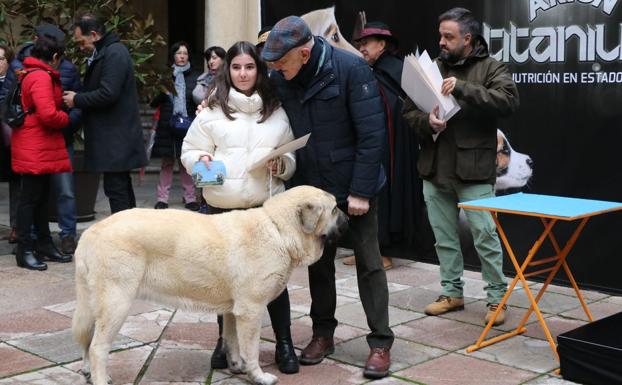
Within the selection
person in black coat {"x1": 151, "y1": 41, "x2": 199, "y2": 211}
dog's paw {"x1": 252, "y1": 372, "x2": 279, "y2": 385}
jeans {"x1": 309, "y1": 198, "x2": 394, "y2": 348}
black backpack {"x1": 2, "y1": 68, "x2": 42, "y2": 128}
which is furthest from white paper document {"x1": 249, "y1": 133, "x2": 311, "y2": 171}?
person in black coat {"x1": 151, "y1": 41, "x2": 199, "y2": 211}

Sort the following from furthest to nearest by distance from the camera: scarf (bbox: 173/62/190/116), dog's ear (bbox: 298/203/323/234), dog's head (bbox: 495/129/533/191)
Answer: scarf (bbox: 173/62/190/116) < dog's head (bbox: 495/129/533/191) < dog's ear (bbox: 298/203/323/234)

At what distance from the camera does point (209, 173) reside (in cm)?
456

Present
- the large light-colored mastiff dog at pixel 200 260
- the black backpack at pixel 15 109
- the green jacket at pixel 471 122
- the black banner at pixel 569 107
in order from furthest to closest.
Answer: the black backpack at pixel 15 109, the black banner at pixel 569 107, the green jacket at pixel 471 122, the large light-colored mastiff dog at pixel 200 260

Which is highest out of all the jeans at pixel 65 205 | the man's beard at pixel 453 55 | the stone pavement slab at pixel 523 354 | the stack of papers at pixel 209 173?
the man's beard at pixel 453 55

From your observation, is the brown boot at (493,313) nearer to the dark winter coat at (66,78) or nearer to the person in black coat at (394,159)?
the person in black coat at (394,159)

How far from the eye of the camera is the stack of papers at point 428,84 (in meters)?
5.51

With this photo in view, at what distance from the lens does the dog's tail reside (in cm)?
443

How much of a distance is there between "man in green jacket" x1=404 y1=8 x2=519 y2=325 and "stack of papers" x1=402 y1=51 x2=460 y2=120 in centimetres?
5

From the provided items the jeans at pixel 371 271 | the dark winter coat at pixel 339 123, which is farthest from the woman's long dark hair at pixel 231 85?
the jeans at pixel 371 271

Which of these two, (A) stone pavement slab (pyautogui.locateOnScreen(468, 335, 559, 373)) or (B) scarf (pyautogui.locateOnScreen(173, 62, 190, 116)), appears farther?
(B) scarf (pyautogui.locateOnScreen(173, 62, 190, 116))

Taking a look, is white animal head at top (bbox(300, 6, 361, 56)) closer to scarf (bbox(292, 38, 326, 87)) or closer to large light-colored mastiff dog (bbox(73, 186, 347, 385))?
scarf (bbox(292, 38, 326, 87))

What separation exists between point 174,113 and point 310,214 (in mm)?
6485

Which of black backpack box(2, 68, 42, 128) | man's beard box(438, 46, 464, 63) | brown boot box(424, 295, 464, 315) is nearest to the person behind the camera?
man's beard box(438, 46, 464, 63)

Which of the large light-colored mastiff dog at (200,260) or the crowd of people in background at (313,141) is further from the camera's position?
the crowd of people in background at (313,141)
